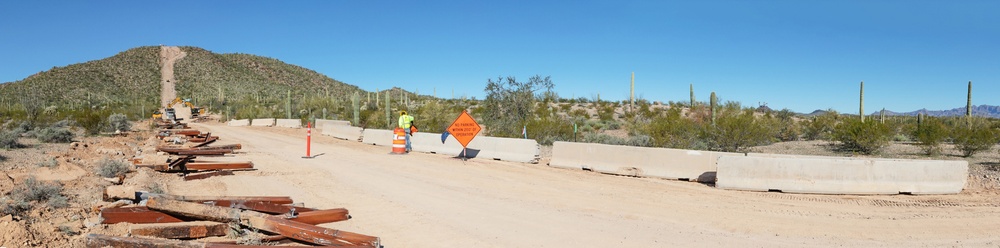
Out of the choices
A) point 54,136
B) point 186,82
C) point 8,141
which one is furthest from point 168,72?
point 8,141

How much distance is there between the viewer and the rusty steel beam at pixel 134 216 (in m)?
7.64

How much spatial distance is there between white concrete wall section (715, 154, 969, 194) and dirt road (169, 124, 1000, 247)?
0.44 m

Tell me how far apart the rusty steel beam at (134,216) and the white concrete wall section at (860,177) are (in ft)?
33.8

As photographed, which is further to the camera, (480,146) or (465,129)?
(480,146)

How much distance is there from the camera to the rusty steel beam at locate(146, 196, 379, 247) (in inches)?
266

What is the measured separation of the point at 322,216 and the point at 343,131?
76.8 feet

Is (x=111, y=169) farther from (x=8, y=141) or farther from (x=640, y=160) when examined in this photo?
(x=640, y=160)

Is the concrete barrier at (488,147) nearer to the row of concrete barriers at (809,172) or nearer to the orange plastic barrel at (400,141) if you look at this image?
the orange plastic barrel at (400,141)

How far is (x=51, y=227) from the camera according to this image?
7328 millimetres

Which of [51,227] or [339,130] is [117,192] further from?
[339,130]

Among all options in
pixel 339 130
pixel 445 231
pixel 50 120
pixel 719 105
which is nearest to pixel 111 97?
pixel 50 120

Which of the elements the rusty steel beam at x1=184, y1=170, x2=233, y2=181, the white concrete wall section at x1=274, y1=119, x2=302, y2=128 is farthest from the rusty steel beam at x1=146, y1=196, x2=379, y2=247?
the white concrete wall section at x1=274, y1=119, x2=302, y2=128

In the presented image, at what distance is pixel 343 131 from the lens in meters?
31.2

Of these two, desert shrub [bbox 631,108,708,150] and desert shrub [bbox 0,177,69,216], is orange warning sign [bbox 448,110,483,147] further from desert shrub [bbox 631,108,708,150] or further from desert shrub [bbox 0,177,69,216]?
desert shrub [bbox 0,177,69,216]
